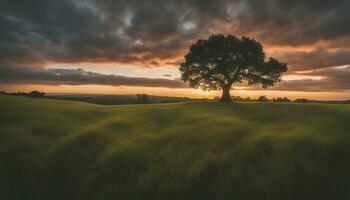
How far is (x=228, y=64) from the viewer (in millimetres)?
49125

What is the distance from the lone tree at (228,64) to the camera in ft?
162

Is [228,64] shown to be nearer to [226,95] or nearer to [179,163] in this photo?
[226,95]

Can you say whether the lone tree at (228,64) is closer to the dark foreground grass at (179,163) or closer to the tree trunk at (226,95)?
the tree trunk at (226,95)

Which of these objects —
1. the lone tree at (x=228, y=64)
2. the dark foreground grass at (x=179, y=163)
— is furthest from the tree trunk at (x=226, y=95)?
the dark foreground grass at (x=179, y=163)

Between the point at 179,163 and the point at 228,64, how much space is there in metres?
40.2

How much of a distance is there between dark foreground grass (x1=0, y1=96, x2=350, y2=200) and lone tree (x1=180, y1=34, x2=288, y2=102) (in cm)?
3269

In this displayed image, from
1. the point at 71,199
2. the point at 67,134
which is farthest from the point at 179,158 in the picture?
the point at 67,134

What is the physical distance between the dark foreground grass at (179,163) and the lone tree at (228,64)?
32692 mm

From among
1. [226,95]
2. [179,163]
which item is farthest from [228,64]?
[179,163]

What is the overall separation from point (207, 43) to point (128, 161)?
138ft

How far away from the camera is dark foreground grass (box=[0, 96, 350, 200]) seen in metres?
9.90

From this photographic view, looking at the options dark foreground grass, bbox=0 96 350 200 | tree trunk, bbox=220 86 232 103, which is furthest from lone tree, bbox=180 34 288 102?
dark foreground grass, bbox=0 96 350 200

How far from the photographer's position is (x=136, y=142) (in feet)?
49.8

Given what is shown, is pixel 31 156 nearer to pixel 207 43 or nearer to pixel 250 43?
pixel 207 43
